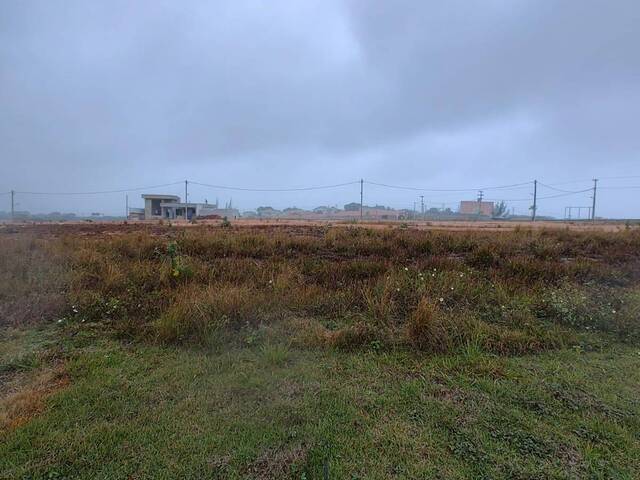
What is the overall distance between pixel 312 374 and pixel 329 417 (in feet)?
2.24

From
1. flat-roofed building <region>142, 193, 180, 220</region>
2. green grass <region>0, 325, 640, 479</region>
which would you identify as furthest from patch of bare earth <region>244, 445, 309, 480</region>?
flat-roofed building <region>142, 193, 180, 220</region>

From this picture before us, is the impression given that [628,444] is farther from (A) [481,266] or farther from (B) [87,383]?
(A) [481,266]

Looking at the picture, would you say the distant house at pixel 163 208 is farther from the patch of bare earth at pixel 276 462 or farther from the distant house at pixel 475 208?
the distant house at pixel 475 208

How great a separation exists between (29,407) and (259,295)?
3.05 metres

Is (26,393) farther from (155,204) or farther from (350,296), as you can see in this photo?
(155,204)

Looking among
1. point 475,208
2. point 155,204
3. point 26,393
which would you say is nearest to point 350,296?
point 26,393

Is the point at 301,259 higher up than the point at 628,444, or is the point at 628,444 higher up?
the point at 301,259

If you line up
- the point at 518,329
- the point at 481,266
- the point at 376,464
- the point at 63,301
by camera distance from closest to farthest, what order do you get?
the point at 376,464, the point at 518,329, the point at 63,301, the point at 481,266

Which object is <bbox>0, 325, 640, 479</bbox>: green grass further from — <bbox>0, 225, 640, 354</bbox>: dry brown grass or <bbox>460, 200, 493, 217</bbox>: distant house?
<bbox>460, 200, 493, 217</bbox>: distant house

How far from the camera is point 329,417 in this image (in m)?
2.73

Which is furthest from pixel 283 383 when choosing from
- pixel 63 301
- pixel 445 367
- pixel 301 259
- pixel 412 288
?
pixel 301 259

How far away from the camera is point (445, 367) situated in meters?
3.62

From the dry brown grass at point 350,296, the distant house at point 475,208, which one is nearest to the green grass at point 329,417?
the dry brown grass at point 350,296

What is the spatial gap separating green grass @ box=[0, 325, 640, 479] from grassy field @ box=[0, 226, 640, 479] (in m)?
0.01
